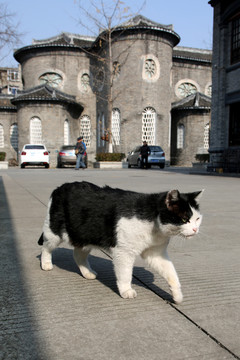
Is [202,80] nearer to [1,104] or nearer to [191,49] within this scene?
[191,49]

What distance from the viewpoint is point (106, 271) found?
9.72 ft

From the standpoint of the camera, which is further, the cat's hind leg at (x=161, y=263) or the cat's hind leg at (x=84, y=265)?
the cat's hind leg at (x=84, y=265)

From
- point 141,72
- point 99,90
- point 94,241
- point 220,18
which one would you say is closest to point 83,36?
point 99,90

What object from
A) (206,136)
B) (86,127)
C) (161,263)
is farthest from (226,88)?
(86,127)

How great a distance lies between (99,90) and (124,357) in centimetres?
3719

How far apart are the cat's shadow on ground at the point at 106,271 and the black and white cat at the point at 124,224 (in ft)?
0.49

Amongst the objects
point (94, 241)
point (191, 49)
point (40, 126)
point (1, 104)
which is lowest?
point (94, 241)

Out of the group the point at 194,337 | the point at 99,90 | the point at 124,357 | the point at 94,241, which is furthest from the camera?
the point at 99,90

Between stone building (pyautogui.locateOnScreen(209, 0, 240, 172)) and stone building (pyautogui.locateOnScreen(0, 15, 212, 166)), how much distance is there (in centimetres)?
1261

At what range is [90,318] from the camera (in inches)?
79.4

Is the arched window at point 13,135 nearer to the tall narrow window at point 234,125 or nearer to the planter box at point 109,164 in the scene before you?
the planter box at point 109,164

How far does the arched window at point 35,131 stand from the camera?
1331 inches

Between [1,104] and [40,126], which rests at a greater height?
[1,104]

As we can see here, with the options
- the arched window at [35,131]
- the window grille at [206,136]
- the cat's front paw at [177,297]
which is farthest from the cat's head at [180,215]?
the window grille at [206,136]
